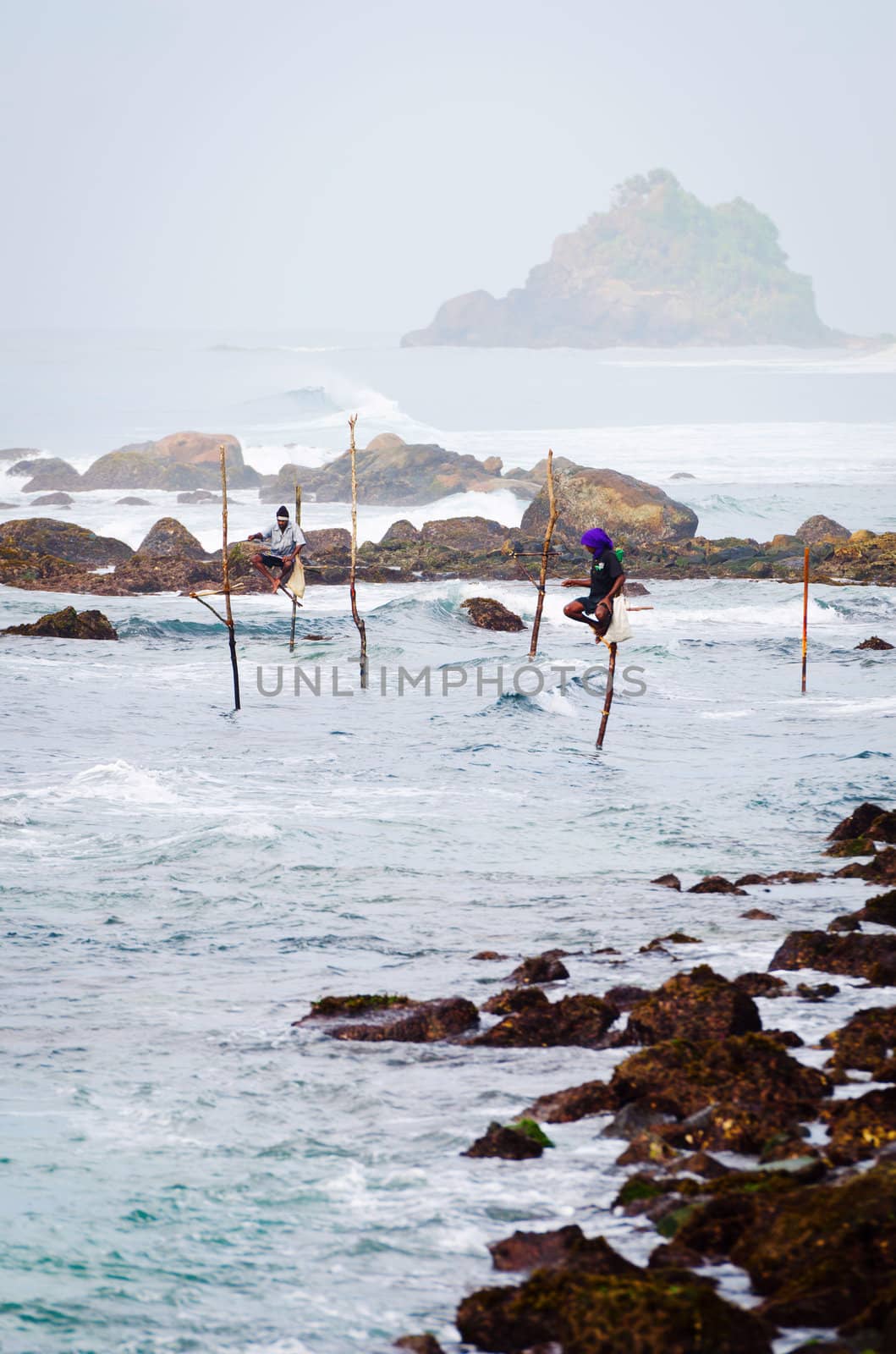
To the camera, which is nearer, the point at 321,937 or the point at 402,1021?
the point at 402,1021

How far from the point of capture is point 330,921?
10.8 metres

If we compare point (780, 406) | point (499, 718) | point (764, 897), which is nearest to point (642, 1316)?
point (764, 897)

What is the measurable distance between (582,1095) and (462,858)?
6.22m

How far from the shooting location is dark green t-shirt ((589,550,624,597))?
14.7m

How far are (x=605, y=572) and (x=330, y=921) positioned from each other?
5.55 meters

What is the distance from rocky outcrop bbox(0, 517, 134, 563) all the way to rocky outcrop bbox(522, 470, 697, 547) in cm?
A: 1221

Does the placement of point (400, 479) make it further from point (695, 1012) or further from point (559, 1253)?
point (559, 1253)

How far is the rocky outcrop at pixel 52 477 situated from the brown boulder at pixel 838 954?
61.3 meters

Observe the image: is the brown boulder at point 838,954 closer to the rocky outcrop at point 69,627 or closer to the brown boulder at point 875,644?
the brown boulder at point 875,644

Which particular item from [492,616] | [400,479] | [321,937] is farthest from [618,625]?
[400,479]

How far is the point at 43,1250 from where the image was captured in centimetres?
572

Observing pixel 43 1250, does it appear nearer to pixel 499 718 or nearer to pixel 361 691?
pixel 499 718

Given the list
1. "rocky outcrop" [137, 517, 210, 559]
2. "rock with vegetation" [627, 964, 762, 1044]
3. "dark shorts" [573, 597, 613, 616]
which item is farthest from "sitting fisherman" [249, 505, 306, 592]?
"rocky outcrop" [137, 517, 210, 559]

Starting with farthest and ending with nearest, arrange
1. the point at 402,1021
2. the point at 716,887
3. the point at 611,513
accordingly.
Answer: the point at 611,513
the point at 716,887
the point at 402,1021
